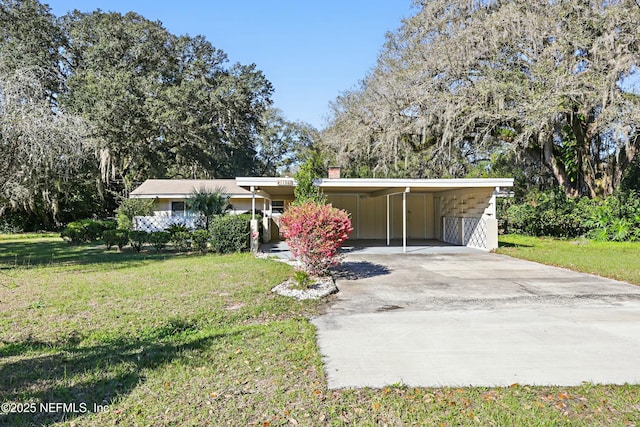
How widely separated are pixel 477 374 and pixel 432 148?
1538cm

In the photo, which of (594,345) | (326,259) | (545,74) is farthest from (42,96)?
(545,74)

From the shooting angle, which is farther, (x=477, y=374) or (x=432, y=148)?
(x=432, y=148)

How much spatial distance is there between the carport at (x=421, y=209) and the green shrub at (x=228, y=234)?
4.02 ft

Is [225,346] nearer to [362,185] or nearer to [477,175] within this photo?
[362,185]

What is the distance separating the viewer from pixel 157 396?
3145 millimetres

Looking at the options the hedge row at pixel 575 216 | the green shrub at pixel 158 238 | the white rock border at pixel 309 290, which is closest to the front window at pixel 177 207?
the green shrub at pixel 158 238

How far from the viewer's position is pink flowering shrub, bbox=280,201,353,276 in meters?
7.58

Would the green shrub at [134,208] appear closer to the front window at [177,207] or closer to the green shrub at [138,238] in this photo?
the front window at [177,207]

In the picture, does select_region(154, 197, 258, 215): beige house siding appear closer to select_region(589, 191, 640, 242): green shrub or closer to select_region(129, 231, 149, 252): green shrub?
select_region(129, 231, 149, 252): green shrub

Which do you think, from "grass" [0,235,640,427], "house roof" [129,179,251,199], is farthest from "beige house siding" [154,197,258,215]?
"grass" [0,235,640,427]

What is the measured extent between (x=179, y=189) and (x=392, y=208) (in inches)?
381

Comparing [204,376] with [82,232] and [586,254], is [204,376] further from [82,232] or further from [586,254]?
[82,232]

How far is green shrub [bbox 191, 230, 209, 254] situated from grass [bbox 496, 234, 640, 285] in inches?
356

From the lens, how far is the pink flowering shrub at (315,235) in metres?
7.58
